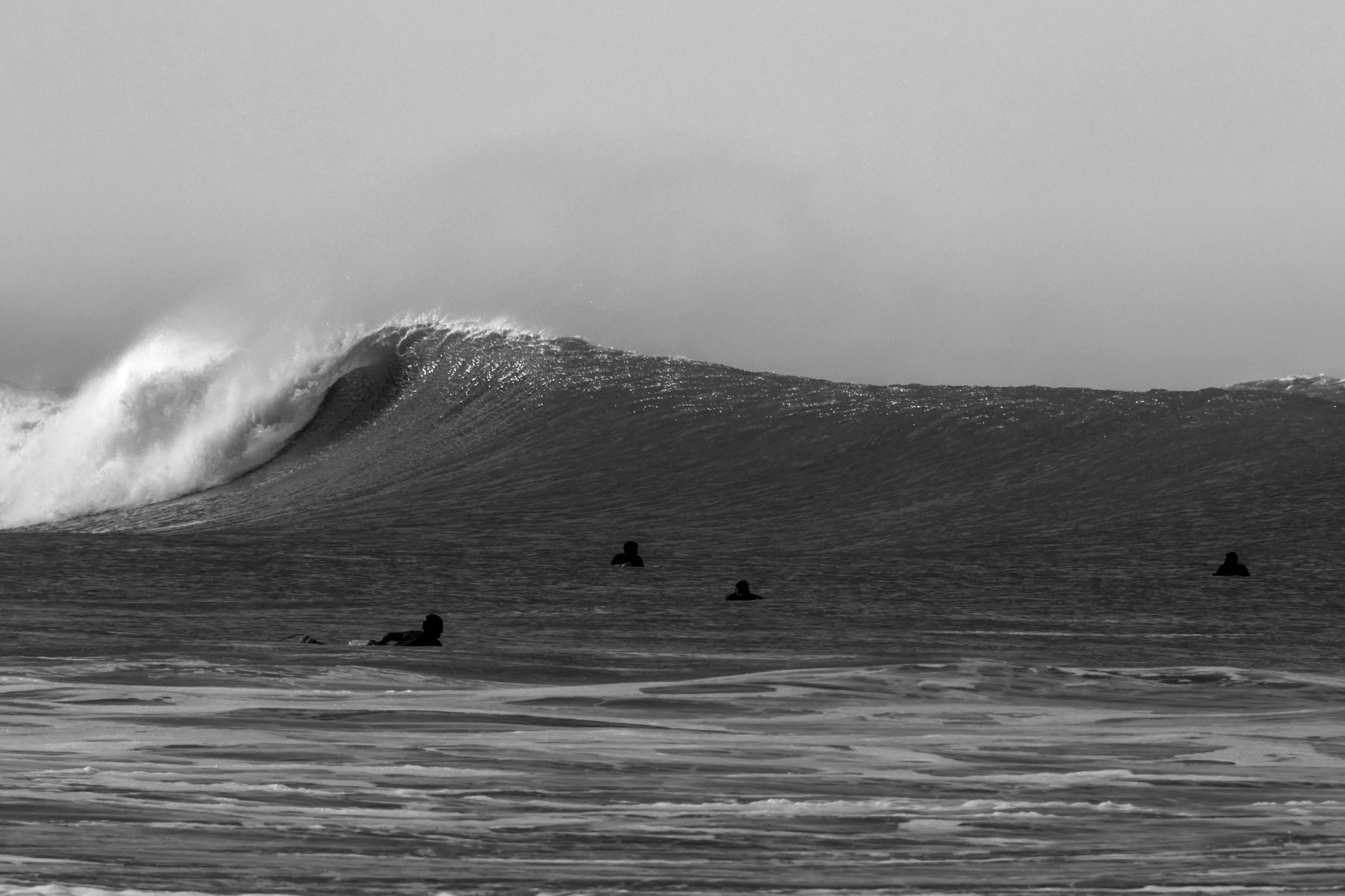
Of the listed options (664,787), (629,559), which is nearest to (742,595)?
(629,559)

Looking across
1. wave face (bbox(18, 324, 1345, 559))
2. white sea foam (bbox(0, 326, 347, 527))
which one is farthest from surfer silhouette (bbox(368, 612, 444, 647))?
white sea foam (bbox(0, 326, 347, 527))

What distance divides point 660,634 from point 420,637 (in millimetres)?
2695

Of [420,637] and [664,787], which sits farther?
[420,637]

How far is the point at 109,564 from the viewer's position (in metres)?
25.0

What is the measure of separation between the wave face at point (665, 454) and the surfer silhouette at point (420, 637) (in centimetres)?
1441

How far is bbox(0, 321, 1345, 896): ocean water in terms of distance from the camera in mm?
7645

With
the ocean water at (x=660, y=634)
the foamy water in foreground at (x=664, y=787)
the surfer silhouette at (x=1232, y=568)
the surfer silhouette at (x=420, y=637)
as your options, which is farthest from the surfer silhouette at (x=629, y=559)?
the foamy water in foreground at (x=664, y=787)

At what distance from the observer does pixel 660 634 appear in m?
18.1

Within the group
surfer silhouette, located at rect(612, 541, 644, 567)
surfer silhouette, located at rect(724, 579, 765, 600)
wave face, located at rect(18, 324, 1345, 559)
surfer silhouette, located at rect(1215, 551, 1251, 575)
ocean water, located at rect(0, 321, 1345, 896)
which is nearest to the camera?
ocean water, located at rect(0, 321, 1345, 896)

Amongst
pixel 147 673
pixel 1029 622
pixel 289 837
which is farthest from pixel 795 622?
pixel 289 837

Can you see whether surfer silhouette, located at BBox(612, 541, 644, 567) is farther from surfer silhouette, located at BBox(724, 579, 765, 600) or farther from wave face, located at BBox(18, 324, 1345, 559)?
wave face, located at BBox(18, 324, 1345, 559)

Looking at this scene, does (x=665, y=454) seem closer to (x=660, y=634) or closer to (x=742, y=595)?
(x=742, y=595)

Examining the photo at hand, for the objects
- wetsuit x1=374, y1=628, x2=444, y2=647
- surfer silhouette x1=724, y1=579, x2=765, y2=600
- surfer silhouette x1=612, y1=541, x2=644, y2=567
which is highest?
surfer silhouette x1=612, y1=541, x2=644, y2=567

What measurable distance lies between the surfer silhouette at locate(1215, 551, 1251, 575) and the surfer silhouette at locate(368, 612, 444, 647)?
11.6 meters
